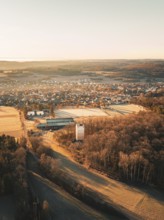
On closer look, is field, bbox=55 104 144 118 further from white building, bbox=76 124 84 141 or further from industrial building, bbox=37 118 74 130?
white building, bbox=76 124 84 141

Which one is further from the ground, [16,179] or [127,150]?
[127,150]

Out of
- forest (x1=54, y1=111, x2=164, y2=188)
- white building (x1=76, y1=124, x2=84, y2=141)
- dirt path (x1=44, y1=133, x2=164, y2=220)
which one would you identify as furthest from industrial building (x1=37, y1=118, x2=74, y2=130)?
dirt path (x1=44, y1=133, x2=164, y2=220)

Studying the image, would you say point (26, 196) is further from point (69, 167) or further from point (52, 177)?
point (69, 167)

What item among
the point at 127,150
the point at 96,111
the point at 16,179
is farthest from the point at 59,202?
the point at 96,111

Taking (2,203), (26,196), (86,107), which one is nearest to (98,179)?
(26,196)

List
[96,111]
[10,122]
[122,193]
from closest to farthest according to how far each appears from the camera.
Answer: [122,193]
[10,122]
[96,111]

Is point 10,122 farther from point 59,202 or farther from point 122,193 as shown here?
point 122,193

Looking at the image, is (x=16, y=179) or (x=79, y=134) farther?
(x=79, y=134)
